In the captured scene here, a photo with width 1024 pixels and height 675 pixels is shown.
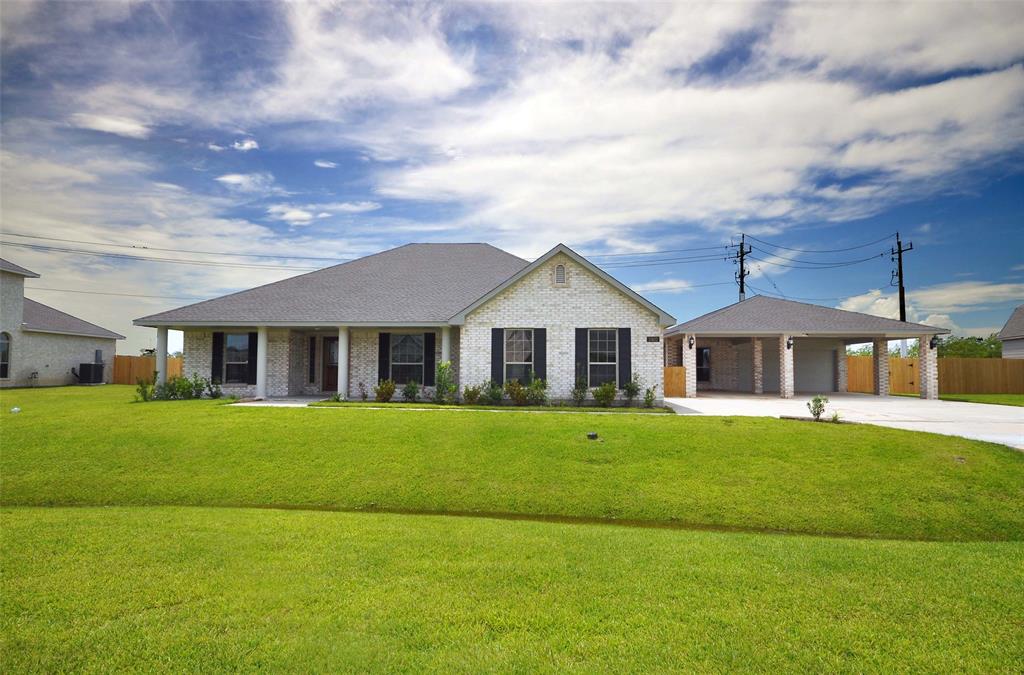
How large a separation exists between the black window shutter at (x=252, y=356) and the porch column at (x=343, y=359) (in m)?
3.44

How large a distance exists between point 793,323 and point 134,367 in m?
37.1

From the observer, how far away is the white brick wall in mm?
18656

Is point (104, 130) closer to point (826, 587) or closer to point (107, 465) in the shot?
point (107, 465)

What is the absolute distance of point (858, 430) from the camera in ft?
42.3

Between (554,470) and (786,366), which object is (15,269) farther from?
(786,366)

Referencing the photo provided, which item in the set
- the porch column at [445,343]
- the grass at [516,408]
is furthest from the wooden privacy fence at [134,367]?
the porch column at [445,343]

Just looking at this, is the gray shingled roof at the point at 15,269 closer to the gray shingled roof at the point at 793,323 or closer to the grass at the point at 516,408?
the grass at the point at 516,408

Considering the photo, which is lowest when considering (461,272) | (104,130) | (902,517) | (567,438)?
(902,517)

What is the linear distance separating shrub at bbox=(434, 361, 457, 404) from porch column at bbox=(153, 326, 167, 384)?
1066 centimetres

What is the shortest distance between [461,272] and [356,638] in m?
20.2

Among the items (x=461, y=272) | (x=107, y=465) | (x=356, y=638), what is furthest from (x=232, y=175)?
(x=356, y=638)

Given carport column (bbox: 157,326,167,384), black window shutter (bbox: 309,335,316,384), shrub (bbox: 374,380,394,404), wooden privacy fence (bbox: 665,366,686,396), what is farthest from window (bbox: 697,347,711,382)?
carport column (bbox: 157,326,167,384)

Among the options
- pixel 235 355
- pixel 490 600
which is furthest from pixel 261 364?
pixel 490 600

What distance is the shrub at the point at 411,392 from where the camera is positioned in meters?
19.6
